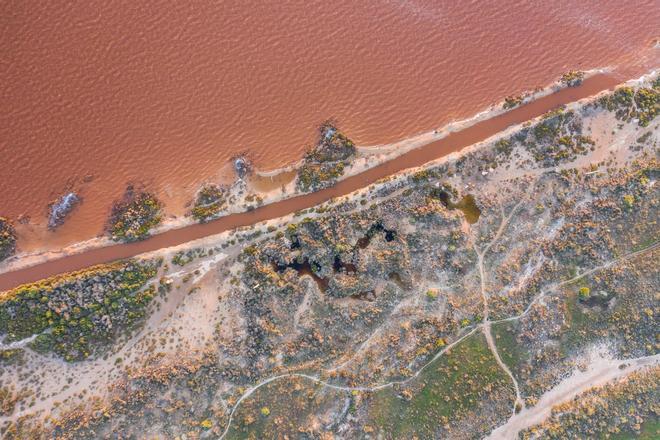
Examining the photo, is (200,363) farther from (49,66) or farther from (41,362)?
(49,66)

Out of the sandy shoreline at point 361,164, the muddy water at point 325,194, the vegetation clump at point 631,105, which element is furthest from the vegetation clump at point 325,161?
the vegetation clump at point 631,105

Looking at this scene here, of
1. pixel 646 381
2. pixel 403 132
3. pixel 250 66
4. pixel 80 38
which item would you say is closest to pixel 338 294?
pixel 403 132

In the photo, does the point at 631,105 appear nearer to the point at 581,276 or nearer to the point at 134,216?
the point at 581,276

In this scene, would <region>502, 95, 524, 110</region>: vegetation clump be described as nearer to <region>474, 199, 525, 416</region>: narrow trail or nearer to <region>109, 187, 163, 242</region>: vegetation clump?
<region>474, 199, 525, 416</region>: narrow trail

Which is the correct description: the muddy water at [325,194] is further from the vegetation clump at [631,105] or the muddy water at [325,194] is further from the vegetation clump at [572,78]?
the vegetation clump at [631,105]

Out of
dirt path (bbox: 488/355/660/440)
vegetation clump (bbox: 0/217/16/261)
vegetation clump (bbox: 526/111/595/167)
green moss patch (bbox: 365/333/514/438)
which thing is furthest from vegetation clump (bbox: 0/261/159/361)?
vegetation clump (bbox: 526/111/595/167)
